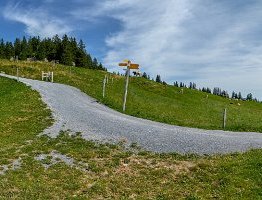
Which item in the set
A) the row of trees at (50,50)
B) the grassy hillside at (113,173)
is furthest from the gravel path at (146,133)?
the row of trees at (50,50)

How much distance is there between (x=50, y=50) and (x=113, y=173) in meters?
141

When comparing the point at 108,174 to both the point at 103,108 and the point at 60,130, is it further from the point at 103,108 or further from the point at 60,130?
the point at 103,108

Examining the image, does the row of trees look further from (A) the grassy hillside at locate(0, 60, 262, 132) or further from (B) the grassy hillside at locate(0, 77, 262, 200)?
(B) the grassy hillside at locate(0, 77, 262, 200)

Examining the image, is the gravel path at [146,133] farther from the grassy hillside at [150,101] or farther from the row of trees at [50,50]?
the row of trees at [50,50]

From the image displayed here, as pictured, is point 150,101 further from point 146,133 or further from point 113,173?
→ point 113,173

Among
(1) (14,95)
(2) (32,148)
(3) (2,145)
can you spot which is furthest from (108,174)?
(1) (14,95)

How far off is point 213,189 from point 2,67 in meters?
77.5

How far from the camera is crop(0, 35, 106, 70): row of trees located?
474 ft

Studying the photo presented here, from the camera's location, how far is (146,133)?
2984cm

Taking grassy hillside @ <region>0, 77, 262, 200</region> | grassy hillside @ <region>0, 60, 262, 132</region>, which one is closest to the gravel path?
grassy hillside @ <region>0, 77, 262, 200</region>

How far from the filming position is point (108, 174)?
21.1m

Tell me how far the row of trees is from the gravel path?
349ft

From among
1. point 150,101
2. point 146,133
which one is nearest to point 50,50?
point 150,101

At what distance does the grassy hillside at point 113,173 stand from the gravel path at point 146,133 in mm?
1617
